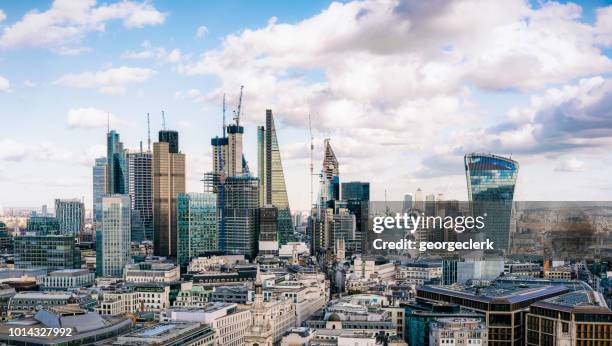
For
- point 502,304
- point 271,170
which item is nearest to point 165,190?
point 271,170

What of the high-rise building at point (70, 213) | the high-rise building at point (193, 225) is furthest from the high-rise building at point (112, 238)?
the high-rise building at point (70, 213)

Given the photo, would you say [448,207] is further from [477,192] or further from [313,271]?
[313,271]

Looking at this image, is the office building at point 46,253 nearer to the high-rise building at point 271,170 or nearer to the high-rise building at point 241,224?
the high-rise building at point 241,224

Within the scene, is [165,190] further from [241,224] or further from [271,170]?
[271,170]

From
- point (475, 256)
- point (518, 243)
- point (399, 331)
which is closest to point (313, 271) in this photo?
point (475, 256)

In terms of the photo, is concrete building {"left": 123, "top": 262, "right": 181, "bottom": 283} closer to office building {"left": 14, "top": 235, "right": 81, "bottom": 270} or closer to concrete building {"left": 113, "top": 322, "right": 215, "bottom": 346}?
office building {"left": 14, "top": 235, "right": 81, "bottom": 270}

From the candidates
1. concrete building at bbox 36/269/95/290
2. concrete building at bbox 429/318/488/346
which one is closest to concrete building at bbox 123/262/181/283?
concrete building at bbox 36/269/95/290
